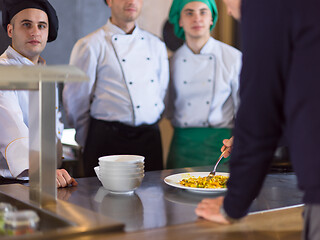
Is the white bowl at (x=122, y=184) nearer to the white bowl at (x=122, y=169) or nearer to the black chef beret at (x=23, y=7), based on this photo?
the white bowl at (x=122, y=169)

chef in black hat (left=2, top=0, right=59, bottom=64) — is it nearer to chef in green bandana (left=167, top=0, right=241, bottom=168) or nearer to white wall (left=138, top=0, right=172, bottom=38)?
chef in green bandana (left=167, top=0, right=241, bottom=168)

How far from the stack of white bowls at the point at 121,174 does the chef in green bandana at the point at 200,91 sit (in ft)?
6.35

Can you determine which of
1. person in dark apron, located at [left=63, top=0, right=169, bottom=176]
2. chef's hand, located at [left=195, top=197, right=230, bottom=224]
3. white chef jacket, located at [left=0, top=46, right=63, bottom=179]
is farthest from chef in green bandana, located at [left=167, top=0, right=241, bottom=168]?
chef's hand, located at [left=195, top=197, right=230, bottom=224]

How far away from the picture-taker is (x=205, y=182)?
1.59 metres

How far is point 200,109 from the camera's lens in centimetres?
347

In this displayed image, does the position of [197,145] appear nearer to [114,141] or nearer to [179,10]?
[114,141]

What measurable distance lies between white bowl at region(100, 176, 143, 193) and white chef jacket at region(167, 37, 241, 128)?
2000 millimetres

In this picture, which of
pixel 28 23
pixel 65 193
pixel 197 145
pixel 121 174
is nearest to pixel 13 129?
pixel 65 193

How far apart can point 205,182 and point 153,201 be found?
0.25m

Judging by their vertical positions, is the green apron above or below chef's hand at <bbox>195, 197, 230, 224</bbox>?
below

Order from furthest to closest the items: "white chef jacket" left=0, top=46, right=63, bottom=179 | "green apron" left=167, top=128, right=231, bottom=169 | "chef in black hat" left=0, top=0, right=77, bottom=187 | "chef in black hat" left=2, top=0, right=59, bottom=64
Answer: "green apron" left=167, top=128, right=231, bottom=169 → "chef in black hat" left=2, top=0, right=59, bottom=64 → "chef in black hat" left=0, top=0, right=77, bottom=187 → "white chef jacket" left=0, top=46, right=63, bottom=179

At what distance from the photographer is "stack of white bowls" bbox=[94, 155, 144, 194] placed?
1.48 meters

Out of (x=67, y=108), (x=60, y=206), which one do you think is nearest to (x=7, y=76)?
(x=60, y=206)

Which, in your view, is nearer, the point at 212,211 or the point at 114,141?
the point at 212,211
